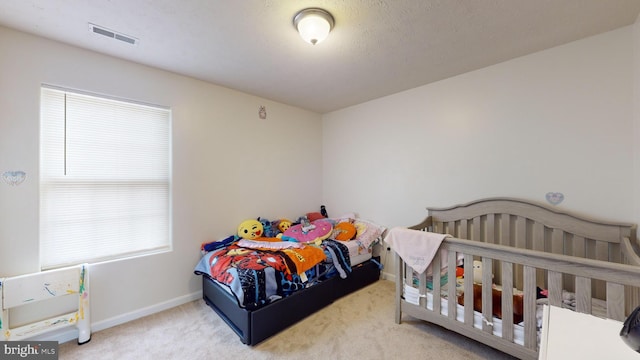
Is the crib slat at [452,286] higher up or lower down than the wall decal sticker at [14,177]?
lower down

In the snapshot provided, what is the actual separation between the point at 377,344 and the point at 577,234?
1769mm

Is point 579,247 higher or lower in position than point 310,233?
higher

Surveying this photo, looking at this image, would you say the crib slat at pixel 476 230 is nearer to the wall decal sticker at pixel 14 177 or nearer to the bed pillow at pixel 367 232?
the bed pillow at pixel 367 232

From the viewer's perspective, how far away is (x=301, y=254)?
7.66ft

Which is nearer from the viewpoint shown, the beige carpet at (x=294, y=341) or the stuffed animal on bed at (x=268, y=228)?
the beige carpet at (x=294, y=341)

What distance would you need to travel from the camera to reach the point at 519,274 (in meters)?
2.17

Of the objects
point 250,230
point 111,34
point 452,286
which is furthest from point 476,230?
point 111,34

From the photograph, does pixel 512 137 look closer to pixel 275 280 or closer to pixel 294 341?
pixel 275 280

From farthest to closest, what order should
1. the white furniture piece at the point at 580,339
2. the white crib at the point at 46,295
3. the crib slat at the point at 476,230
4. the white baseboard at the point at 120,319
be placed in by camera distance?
the crib slat at the point at 476,230 < the white baseboard at the point at 120,319 < the white crib at the point at 46,295 < the white furniture piece at the point at 580,339

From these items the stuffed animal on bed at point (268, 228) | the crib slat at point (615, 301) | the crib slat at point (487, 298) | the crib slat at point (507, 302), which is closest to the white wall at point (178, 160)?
the stuffed animal on bed at point (268, 228)

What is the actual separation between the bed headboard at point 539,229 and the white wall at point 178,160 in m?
2.01

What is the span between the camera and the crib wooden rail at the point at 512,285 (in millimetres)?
1292

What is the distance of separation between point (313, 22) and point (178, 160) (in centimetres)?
189

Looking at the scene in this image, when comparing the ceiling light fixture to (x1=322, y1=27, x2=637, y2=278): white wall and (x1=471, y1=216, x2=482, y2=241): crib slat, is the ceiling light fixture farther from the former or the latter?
(x1=471, y1=216, x2=482, y2=241): crib slat
